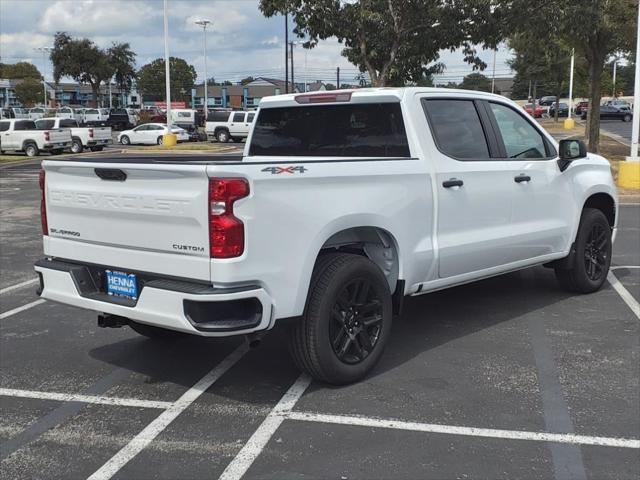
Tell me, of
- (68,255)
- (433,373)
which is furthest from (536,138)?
(68,255)

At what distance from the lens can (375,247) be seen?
16.0ft

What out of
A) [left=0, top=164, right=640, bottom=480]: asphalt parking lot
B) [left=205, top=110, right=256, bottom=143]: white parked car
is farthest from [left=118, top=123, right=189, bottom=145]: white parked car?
[left=0, top=164, right=640, bottom=480]: asphalt parking lot

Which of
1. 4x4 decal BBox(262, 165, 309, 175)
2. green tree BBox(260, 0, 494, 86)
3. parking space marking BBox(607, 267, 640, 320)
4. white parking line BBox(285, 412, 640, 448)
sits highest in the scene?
green tree BBox(260, 0, 494, 86)

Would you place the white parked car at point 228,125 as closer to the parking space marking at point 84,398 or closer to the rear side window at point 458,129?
the rear side window at point 458,129

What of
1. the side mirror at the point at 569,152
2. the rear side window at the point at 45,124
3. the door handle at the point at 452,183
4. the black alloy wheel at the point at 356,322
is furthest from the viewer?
the rear side window at the point at 45,124

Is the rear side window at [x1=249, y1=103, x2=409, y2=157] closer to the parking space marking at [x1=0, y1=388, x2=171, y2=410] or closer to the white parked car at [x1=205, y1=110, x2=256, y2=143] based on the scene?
the parking space marking at [x1=0, y1=388, x2=171, y2=410]

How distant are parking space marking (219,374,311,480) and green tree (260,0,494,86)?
1572 centimetres

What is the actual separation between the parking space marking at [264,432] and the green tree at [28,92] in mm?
101339

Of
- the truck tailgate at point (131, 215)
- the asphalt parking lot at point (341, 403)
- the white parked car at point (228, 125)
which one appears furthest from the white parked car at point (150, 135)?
the truck tailgate at point (131, 215)

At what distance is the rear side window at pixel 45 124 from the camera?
32875 mm

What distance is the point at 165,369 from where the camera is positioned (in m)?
4.93

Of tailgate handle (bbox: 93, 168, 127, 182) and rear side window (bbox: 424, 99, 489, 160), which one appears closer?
tailgate handle (bbox: 93, 168, 127, 182)

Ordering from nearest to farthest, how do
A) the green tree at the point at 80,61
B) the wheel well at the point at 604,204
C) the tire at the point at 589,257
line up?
the tire at the point at 589,257
the wheel well at the point at 604,204
the green tree at the point at 80,61

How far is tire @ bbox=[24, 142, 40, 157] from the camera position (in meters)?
30.9
